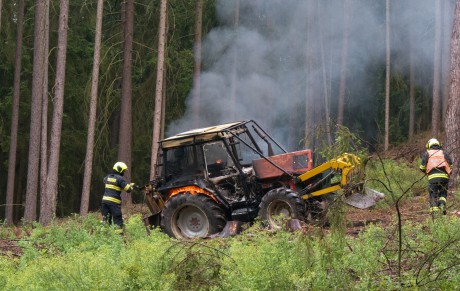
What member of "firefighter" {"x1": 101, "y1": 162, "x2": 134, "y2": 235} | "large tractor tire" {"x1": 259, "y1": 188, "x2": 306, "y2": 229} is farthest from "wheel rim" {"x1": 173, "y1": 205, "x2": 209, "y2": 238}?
"large tractor tire" {"x1": 259, "y1": 188, "x2": 306, "y2": 229}

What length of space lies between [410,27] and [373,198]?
80.0 feet

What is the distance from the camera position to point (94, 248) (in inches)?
507

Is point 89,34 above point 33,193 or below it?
above

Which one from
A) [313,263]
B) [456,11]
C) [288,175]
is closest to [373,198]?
[288,175]

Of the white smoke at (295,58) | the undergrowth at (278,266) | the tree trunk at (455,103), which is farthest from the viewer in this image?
the white smoke at (295,58)

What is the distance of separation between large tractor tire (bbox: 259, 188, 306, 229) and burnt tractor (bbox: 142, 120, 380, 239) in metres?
0.02

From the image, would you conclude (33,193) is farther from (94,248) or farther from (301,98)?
(301,98)

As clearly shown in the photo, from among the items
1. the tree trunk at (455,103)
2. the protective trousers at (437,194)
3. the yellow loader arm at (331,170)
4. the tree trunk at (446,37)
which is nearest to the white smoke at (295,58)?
the tree trunk at (446,37)

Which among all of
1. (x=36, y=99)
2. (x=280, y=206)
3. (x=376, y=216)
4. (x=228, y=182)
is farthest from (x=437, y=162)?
(x=36, y=99)

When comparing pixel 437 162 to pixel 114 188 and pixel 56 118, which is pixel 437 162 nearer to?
pixel 114 188

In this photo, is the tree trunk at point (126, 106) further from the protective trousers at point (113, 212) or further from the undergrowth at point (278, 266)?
the undergrowth at point (278, 266)

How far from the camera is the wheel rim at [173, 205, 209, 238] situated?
618 inches

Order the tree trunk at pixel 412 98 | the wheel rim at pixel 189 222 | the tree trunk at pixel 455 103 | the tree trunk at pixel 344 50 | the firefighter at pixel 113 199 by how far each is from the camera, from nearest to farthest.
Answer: the wheel rim at pixel 189 222 → the firefighter at pixel 113 199 → the tree trunk at pixel 455 103 → the tree trunk at pixel 344 50 → the tree trunk at pixel 412 98

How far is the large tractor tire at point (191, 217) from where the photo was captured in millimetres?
15258
